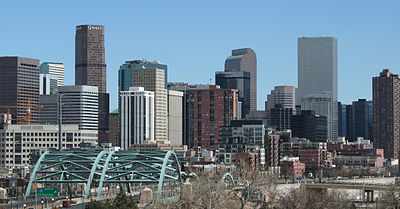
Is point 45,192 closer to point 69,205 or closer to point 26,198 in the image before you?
point 69,205

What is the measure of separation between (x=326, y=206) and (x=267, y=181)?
42.0ft

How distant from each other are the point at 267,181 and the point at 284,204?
5.54 meters

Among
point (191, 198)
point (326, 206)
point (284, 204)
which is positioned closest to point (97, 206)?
point (191, 198)

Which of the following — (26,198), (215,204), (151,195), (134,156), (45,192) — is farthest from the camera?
(134,156)

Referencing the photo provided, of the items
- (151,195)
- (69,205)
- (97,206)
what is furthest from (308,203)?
(97,206)

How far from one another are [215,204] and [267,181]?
4118 cm

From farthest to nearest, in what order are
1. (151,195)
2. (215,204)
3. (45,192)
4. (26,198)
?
(26,198)
(151,195)
(45,192)
(215,204)

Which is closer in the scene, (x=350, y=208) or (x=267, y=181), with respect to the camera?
(x=267, y=181)

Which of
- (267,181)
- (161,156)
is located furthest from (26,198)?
(267,181)

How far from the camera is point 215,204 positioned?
102250mm

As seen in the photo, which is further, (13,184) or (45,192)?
(13,184)

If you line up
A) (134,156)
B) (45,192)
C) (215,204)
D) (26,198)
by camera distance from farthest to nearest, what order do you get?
(134,156) < (26,198) < (45,192) < (215,204)

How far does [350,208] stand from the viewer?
153m

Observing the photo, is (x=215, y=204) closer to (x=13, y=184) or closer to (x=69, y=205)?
(x=69, y=205)
